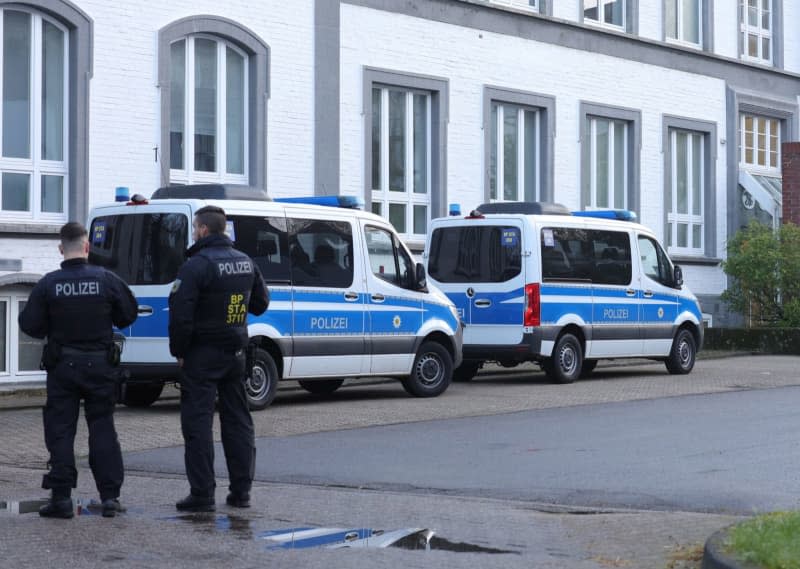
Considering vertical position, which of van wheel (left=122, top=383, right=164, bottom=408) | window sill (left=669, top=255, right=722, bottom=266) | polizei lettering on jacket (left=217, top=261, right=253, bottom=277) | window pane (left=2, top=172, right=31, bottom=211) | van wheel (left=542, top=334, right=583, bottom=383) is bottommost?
van wheel (left=122, top=383, right=164, bottom=408)

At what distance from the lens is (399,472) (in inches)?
441

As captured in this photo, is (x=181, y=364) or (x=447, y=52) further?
(x=447, y=52)

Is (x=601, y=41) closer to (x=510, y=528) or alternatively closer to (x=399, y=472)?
(x=399, y=472)

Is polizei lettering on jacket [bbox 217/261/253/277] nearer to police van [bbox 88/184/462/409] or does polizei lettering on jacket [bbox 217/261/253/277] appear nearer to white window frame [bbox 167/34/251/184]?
police van [bbox 88/184/462/409]

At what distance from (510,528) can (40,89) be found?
1254 centimetres

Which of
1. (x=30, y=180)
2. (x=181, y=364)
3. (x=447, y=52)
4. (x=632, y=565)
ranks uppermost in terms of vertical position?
(x=447, y=52)

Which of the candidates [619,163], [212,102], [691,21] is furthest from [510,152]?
[212,102]

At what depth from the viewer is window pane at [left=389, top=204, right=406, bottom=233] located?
2436 cm

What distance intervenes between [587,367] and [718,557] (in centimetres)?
1557

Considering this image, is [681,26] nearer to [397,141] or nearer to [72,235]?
[397,141]

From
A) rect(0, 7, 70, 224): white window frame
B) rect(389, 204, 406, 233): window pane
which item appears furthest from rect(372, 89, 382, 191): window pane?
rect(0, 7, 70, 224): white window frame

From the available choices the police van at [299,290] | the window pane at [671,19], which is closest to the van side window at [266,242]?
the police van at [299,290]

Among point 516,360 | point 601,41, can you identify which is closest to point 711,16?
point 601,41

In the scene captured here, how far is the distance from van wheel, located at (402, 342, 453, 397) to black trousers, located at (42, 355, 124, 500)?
8.71 meters
